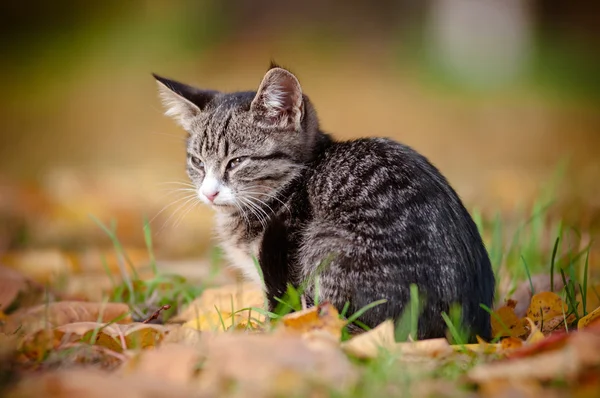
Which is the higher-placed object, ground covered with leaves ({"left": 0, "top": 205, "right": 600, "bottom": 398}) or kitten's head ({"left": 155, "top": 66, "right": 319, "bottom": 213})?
kitten's head ({"left": 155, "top": 66, "right": 319, "bottom": 213})

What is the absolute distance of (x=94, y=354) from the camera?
8.25ft

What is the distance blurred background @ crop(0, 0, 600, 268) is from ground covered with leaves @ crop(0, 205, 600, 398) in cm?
276

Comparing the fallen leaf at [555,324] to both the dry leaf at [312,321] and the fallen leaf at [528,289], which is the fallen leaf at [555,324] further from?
the dry leaf at [312,321]

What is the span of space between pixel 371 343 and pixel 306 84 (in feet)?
32.7

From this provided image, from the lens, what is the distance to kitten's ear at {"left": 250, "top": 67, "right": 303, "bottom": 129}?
134 inches

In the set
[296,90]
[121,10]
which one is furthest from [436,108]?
[296,90]

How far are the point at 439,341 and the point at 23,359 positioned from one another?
1.46 meters

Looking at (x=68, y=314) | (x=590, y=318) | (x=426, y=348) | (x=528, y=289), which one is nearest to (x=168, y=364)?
(x=426, y=348)

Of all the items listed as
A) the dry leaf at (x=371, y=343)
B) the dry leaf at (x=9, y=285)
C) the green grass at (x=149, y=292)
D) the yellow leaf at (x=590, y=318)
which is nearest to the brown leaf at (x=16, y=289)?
the dry leaf at (x=9, y=285)

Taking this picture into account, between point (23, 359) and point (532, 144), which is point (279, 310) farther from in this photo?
point (532, 144)

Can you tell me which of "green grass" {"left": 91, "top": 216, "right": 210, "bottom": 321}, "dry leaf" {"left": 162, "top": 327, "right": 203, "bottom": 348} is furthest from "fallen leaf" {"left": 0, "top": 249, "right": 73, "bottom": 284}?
"dry leaf" {"left": 162, "top": 327, "right": 203, "bottom": 348}

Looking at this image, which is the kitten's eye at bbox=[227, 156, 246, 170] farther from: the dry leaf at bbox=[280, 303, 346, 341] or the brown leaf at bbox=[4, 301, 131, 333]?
the dry leaf at bbox=[280, 303, 346, 341]

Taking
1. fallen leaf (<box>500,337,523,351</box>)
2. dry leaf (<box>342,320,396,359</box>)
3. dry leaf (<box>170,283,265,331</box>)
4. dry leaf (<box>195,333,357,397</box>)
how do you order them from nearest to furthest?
1. dry leaf (<box>195,333,357,397</box>)
2. dry leaf (<box>342,320,396,359</box>)
3. fallen leaf (<box>500,337,523,351</box>)
4. dry leaf (<box>170,283,265,331</box>)

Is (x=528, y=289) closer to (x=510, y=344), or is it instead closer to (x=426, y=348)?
(x=510, y=344)
